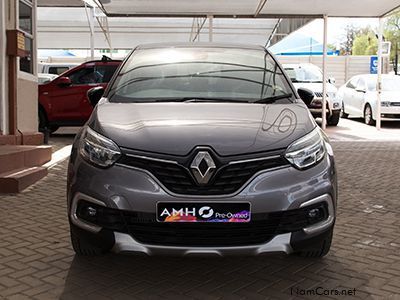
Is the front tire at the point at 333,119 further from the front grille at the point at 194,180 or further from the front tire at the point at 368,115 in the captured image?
the front grille at the point at 194,180

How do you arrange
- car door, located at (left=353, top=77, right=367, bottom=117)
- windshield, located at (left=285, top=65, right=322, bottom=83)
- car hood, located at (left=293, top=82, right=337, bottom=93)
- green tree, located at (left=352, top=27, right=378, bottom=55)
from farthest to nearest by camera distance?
green tree, located at (left=352, top=27, right=378, bottom=55), car door, located at (left=353, top=77, right=367, bottom=117), windshield, located at (left=285, top=65, right=322, bottom=83), car hood, located at (left=293, top=82, right=337, bottom=93)

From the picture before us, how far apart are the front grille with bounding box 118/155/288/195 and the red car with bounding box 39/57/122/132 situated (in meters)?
9.27

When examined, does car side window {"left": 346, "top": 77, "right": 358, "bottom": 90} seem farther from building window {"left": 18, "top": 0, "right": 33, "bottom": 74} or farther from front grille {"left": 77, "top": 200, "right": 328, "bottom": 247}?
front grille {"left": 77, "top": 200, "right": 328, "bottom": 247}

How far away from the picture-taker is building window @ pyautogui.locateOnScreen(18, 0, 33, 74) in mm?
8398

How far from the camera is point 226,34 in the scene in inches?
870

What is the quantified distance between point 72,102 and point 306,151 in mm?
9566

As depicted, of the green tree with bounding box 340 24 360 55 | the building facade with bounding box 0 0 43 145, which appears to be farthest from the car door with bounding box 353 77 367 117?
the green tree with bounding box 340 24 360 55

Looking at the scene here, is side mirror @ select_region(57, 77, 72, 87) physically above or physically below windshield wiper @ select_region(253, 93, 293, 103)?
above

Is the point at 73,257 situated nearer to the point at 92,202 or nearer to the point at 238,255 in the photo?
the point at 92,202

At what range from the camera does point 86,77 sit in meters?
12.3

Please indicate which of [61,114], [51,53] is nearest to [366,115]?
[61,114]

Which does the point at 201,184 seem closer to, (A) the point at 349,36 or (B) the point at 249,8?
(B) the point at 249,8

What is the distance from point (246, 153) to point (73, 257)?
1726mm

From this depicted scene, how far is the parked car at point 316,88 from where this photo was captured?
14492 mm
